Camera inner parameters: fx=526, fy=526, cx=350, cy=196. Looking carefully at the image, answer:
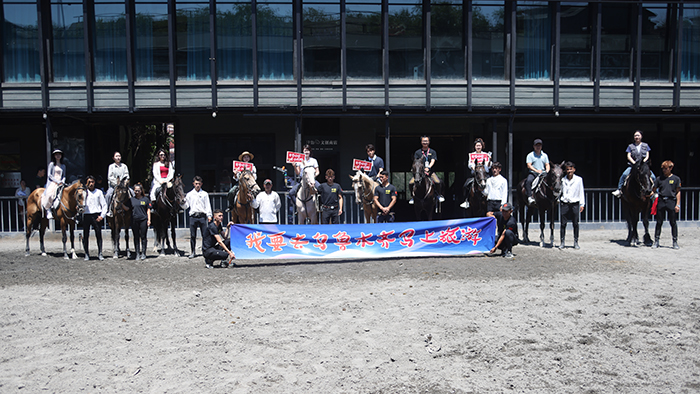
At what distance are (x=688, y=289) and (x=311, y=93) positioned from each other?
40.7 feet

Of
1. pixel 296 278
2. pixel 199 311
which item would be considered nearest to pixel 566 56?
pixel 296 278

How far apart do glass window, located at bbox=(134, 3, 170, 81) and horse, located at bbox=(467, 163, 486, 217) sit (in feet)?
36.1

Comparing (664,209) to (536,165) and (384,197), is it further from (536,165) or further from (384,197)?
(384,197)

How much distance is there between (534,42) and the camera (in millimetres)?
18688

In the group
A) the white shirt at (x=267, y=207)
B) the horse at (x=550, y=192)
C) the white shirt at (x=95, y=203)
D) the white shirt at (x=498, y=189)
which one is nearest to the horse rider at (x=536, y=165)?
the horse at (x=550, y=192)

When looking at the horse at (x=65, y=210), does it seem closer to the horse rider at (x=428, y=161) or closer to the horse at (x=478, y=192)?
the horse rider at (x=428, y=161)

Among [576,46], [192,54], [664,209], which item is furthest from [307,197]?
[576,46]

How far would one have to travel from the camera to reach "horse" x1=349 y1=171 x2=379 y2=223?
14.0 metres

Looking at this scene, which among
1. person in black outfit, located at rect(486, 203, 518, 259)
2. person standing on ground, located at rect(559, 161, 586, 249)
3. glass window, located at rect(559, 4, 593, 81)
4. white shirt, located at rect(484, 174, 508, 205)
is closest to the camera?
person in black outfit, located at rect(486, 203, 518, 259)

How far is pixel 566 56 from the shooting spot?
18.9 metres

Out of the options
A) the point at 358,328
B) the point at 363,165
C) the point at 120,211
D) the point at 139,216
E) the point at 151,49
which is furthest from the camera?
the point at 151,49

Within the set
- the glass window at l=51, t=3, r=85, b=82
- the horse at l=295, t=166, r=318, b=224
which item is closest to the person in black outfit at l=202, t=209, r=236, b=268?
the horse at l=295, t=166, r=318, b=224

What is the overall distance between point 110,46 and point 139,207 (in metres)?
8.06

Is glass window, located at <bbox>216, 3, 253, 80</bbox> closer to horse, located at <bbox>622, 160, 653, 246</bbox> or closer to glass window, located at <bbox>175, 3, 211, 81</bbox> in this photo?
glass window, located at <bbox>175, 3, 211, 81</bbox>
